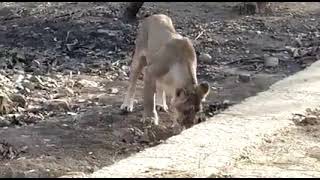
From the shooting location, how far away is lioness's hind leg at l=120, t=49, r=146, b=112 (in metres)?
9.11

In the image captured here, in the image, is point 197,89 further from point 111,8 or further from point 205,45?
point 111,8

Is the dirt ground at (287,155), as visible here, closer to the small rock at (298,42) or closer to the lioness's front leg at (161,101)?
the lioness's front leg at (161,101)

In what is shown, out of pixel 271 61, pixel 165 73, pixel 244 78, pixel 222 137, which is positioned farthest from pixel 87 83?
pixel 222 137

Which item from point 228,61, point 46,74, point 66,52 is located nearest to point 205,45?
point 228,61

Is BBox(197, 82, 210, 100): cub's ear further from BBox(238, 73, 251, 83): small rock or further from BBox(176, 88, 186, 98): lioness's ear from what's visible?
BBox(238, 73, 251, 83): small rock

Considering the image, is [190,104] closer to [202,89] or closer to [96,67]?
[202,89]

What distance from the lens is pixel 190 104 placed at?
8.00 m

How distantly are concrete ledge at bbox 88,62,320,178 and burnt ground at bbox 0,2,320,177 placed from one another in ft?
1.55

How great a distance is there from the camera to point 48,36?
1342 cm

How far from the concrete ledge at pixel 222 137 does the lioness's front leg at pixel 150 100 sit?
0.70 metres

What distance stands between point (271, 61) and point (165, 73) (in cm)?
380

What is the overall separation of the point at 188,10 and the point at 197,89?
823 cm

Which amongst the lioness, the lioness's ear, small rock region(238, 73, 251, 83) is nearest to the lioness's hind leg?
the lioness

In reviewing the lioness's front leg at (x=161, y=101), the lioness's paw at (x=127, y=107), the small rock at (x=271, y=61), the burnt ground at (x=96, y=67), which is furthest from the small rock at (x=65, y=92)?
the small rock at (x=271, y=61)
